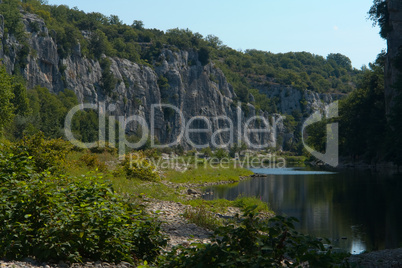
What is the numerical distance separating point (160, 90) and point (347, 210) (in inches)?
4236

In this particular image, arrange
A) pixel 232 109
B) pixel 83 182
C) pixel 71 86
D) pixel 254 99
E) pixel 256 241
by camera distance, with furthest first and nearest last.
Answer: pixel 254 99
pixel 232 109
pixel 71 86
pixel 83 182
pixel 256 241

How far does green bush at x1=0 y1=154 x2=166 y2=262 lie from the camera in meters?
7.46

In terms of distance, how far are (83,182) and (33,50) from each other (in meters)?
83.1

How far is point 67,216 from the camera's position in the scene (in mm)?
7684

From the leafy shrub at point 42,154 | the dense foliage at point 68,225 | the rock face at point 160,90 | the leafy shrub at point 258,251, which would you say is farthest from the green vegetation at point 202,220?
the rock face at point 160,90

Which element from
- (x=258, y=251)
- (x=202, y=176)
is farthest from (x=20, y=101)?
(x=258, y=251)

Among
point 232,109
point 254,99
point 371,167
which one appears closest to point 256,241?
point 371,167

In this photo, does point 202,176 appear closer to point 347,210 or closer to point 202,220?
point 347,210

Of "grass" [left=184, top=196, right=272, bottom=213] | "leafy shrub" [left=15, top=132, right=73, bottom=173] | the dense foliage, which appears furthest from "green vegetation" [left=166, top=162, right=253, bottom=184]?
the dense foliage

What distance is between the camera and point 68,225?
7609mm

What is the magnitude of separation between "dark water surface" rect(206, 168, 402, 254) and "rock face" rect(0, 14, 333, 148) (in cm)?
6205

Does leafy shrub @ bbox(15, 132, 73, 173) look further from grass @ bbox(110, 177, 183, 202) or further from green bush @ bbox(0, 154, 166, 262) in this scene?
green bush @ bbox(0, 154, 166, 262)

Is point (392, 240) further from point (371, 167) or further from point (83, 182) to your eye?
point (371, 167)

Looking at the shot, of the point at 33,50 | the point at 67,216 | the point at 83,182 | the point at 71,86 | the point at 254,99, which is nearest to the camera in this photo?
the point at 67,216
